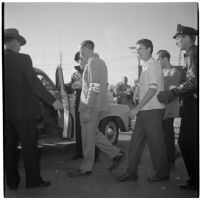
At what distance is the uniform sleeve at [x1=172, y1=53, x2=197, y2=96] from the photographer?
468 cm

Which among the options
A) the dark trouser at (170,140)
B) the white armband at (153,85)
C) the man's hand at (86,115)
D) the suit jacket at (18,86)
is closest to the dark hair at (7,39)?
the suit jacket at (18,86)

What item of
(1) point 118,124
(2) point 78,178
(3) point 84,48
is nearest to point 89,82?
(3) point 84,48

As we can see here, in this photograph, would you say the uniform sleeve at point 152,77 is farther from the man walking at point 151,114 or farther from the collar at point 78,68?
the collar at point 78,68

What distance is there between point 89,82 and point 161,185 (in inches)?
59.6

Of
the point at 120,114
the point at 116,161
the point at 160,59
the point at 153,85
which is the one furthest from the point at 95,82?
the point at 120,114

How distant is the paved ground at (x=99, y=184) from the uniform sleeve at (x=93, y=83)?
0.76 metres

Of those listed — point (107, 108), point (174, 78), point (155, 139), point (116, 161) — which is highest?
point (174, 78)

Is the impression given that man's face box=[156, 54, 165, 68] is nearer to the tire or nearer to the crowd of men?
the crowd of men

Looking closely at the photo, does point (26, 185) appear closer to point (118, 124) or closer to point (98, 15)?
point (98, 15)

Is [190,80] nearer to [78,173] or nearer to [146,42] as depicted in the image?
[146,42]

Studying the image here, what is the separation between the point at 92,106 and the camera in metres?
5.26

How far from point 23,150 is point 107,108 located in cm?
128

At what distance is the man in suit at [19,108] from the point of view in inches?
188

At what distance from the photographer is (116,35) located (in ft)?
16.7
